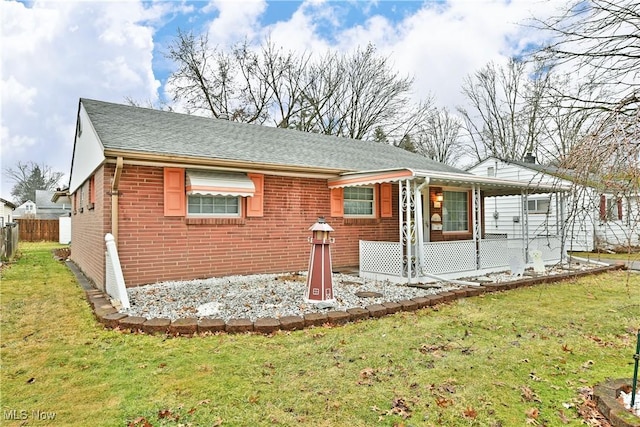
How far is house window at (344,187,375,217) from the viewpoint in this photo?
39.1 ft

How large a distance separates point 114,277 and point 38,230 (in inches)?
1094

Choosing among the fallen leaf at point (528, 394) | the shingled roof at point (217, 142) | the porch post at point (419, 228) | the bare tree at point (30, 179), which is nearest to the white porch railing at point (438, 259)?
the porch post at point (419, 228)

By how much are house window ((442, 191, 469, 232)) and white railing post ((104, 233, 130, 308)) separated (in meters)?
10.9

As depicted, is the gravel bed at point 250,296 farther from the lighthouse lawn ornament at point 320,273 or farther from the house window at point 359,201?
the house window at point 359,201

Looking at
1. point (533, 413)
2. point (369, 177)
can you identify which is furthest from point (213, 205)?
point (533, 413)

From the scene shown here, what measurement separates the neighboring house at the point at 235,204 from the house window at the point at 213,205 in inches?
1.1

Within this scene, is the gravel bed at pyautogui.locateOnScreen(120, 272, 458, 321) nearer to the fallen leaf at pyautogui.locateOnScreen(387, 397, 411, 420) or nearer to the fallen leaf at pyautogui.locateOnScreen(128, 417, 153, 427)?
the fallen leaf at pyautogui.locateOnScreen(128, 417, 153, 427)

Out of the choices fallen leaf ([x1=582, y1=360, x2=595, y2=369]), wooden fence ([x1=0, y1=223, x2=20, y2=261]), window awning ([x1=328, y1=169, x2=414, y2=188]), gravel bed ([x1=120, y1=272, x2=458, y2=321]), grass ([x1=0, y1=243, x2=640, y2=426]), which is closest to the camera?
grass ([x1=0, y1=243, x2=640, y2=426])

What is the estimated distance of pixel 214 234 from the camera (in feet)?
31.0

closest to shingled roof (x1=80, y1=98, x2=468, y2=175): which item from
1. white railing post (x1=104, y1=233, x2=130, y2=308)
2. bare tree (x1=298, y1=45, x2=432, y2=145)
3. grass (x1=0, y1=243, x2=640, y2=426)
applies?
white railing post (x1=104, y1=233, x2=130, y2=308)

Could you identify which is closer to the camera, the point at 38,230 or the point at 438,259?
the point at 438,259

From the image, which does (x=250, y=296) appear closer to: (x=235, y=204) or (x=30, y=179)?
(x=235, y=204)

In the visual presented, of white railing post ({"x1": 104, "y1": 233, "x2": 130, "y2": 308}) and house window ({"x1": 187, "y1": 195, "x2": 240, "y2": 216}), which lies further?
house window ({"x1": 187, "y1": 195, "x2": 240, "y2": 216})

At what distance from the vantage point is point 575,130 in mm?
3852
